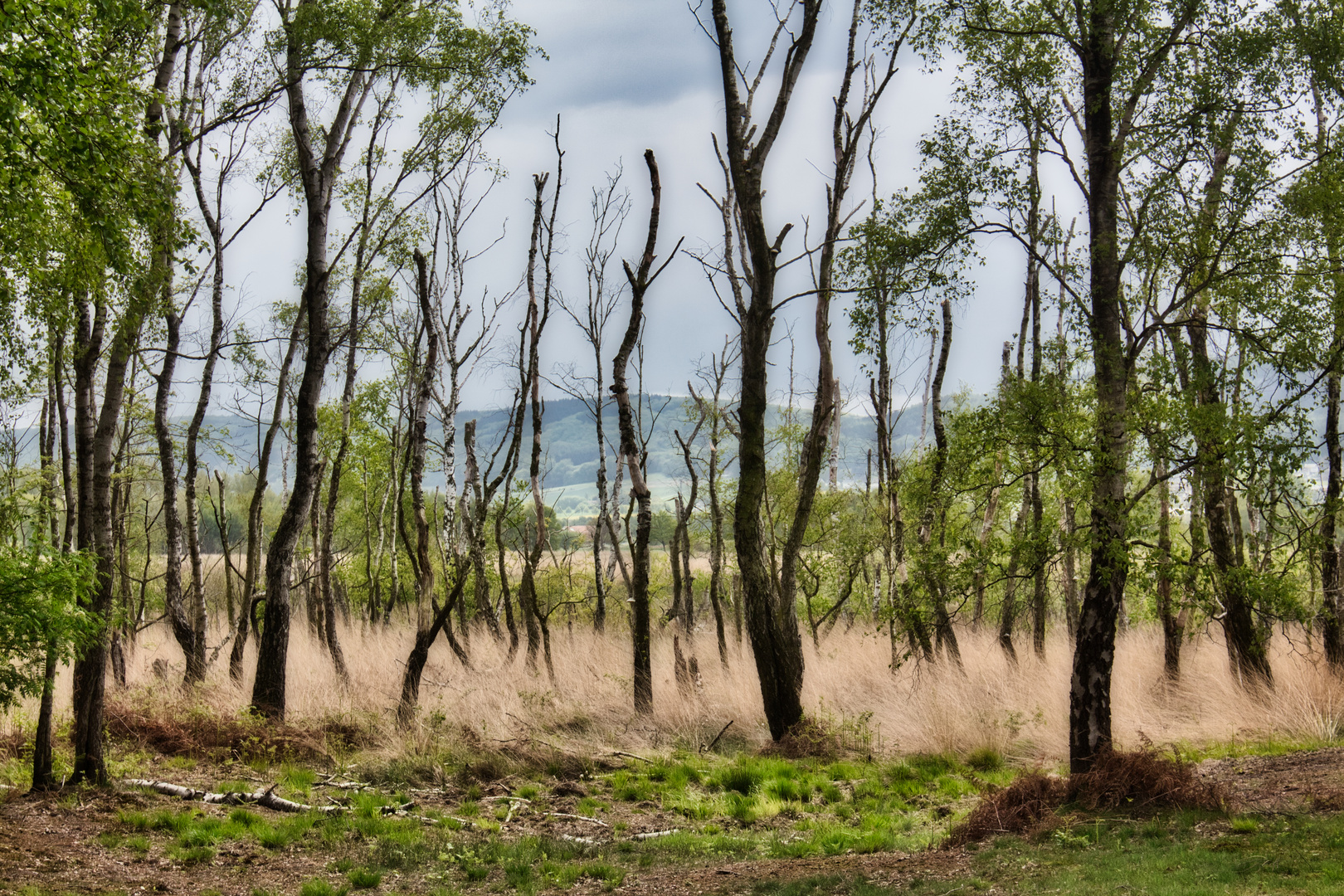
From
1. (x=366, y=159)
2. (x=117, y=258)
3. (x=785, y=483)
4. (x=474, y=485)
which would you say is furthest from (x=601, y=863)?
(x=785, y=483)

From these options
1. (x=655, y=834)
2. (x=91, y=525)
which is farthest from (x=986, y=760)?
(x=91, y=525)

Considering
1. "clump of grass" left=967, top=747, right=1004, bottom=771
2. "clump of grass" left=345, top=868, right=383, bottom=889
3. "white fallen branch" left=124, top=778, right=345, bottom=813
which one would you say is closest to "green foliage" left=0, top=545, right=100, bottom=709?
"clump of grass" left=345, top=868, right=383, bottom=889

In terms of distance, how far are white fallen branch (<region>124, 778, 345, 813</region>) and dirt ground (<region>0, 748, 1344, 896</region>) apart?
34 cm

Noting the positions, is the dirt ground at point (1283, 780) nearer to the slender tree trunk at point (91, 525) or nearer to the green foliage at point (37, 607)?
the green foliage at point (37, 607)

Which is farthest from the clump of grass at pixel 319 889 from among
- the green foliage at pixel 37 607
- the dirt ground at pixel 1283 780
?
the dirt ground at pixel 1283 780

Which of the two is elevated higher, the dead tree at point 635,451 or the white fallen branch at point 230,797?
the dead tree at point 635,451

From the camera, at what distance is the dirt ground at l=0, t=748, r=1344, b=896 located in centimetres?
527

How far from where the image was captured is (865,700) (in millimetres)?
11219

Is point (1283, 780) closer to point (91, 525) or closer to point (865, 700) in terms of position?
point (865, 700)

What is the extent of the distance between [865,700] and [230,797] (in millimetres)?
7423

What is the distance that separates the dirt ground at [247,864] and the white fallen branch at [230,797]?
34 centimetres

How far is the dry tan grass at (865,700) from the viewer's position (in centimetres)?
957

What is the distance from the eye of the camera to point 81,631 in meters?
5.13

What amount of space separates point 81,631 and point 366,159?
10294 millimetres
